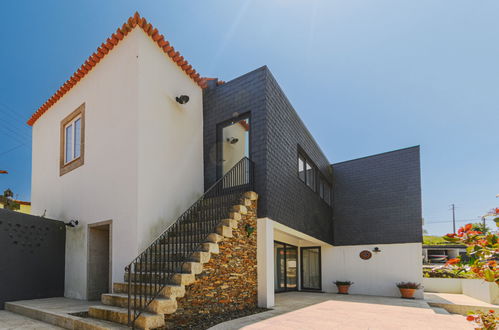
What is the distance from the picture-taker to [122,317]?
203 inches

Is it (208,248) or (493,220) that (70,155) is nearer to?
(208,248)

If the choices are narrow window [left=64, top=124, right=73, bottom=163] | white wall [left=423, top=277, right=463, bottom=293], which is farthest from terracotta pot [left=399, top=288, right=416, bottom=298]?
narrow window [left=64, top=124, right=73, bottom=163]

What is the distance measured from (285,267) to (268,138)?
6741 millimetres

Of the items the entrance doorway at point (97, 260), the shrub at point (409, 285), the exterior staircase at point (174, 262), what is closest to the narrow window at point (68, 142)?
the entrance doorway at point (97, 260)

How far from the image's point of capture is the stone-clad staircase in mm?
5031

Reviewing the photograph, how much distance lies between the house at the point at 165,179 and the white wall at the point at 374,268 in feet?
10.8

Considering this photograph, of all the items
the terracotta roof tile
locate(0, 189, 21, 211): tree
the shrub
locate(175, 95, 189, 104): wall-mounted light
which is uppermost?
the terracotta roof tile

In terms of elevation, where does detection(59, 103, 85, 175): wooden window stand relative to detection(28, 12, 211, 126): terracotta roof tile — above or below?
below

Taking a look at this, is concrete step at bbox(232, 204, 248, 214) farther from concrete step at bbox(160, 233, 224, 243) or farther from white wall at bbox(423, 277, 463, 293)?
white wall at bbox(423, 277, 463, 293)

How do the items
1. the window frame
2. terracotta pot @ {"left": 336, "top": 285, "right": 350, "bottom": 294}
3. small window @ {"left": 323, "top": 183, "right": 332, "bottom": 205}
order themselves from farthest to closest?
small window @ {"left": 323, "top": 183, "right": 332, "bottom": 205}
terracotta pot @ {"left": 336, "top": 285, "right": 350, "bottom": 294}
the window frame

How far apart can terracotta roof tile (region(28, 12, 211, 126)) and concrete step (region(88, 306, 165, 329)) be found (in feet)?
19.4

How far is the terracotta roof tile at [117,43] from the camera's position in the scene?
7.43 metres

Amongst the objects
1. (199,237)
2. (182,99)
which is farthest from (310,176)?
(199,237)

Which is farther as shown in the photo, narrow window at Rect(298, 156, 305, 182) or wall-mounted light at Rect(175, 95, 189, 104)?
narrow window at Rect(298, 156, 305, 182)
